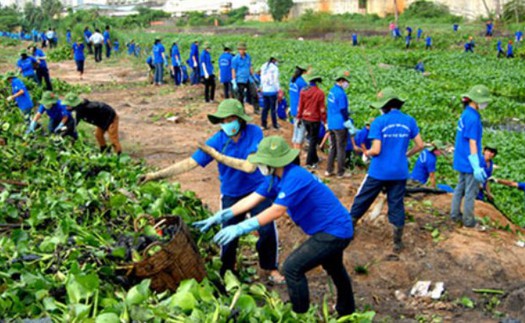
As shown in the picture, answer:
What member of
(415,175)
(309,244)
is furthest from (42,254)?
(415,175)

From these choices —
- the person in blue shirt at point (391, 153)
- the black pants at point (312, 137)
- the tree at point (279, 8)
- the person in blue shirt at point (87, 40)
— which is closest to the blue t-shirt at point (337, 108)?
the black pants at point (312, 137)

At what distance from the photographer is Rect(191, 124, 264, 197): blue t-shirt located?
5164 millimetres

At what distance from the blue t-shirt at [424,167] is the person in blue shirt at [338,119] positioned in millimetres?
1103

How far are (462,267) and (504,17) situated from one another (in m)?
40.1

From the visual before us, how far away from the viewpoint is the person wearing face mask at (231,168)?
5.07m

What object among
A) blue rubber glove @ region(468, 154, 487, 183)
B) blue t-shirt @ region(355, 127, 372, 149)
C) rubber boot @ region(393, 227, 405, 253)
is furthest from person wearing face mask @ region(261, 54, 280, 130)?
rubber boot @ region(393, 227, 405, 253)

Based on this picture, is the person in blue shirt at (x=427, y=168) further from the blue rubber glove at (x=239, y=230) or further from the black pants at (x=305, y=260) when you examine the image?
the blue rubber glove at (x=239, y=230)

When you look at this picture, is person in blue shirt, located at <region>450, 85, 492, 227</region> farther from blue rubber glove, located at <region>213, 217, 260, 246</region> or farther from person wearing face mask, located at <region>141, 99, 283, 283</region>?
blue rubber glove, located at <region>213, 217, 260, 246</region>

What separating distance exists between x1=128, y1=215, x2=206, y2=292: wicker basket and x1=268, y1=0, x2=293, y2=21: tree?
5904cm

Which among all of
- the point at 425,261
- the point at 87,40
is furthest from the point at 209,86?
the point at 87,40

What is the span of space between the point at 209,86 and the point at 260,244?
10.2m

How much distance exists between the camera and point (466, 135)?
6520 millimetres

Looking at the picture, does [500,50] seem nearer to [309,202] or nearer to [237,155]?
[237,155]

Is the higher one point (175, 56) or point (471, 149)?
point (175, 56)
